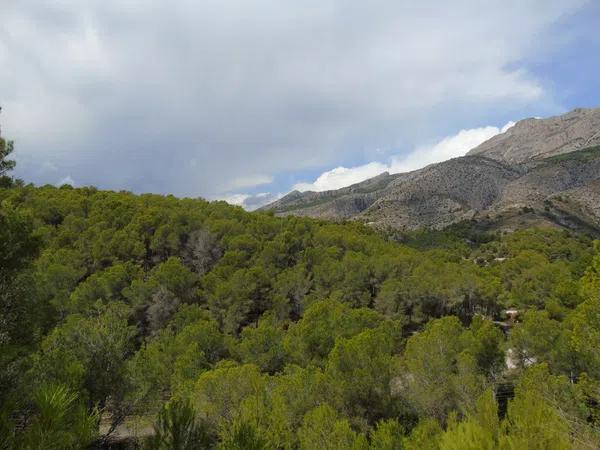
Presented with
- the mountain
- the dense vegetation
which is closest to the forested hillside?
the dense vegetation

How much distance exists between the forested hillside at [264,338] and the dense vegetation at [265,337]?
3.6 inches

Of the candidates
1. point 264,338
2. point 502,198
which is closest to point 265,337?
point 264,338

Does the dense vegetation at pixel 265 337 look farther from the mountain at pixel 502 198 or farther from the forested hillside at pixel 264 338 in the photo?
the mountain at pixel 502 198

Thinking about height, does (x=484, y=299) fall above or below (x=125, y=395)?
below

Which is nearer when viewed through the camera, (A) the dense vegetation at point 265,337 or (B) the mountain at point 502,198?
(A) the dense vegetation at point 265,337

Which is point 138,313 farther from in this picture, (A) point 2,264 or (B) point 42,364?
(A) point 2,264

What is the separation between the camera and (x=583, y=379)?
44.3 ft

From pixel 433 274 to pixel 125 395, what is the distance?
120 feet

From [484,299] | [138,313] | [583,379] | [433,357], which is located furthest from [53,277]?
[484,299]

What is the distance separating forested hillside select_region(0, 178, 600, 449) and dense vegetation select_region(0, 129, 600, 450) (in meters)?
0.09

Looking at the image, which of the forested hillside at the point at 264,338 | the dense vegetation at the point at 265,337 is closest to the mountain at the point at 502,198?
the dense vegetation at the point at 265,337

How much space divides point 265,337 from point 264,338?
110 millimetres

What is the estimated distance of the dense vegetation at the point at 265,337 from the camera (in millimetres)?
9070

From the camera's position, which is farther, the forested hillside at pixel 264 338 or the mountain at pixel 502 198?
the mountain at pixel 502 198
